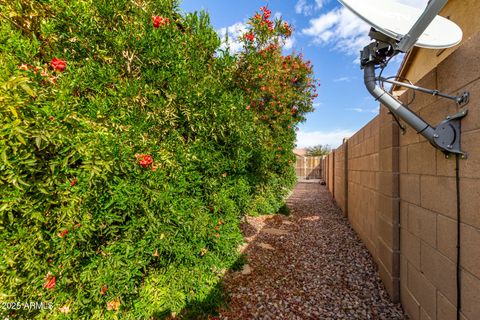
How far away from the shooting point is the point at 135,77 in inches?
94.3

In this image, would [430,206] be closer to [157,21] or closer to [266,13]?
[157,21]

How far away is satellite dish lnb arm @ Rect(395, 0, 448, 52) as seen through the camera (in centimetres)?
148

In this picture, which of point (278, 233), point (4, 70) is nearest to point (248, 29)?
point (4, 70)

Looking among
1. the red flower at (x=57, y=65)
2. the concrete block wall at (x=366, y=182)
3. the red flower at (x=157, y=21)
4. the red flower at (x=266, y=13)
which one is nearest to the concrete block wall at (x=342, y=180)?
the concrete block wall at (x=366, y=182)

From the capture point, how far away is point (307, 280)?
3480 millimetres

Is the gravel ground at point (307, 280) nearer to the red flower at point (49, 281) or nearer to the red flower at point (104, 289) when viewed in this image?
the red flower at point (104, 289)

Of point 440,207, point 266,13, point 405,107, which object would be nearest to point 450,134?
point 405,107

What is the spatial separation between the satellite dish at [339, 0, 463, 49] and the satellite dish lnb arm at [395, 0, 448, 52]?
0.06 m

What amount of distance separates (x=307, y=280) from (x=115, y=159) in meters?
3.39

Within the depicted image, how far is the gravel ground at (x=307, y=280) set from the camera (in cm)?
273

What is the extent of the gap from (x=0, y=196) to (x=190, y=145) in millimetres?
1558

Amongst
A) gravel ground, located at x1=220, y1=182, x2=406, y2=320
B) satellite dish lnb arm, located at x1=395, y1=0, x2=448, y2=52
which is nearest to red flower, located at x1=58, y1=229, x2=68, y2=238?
gravel ground, located at x1=220, y1=182, x2=406, y2=320

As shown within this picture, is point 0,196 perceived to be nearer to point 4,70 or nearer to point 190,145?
point 4,70

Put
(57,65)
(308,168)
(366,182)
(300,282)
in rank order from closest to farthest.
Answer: (57,65) < (300,282) < (366,182) < (308,168)
